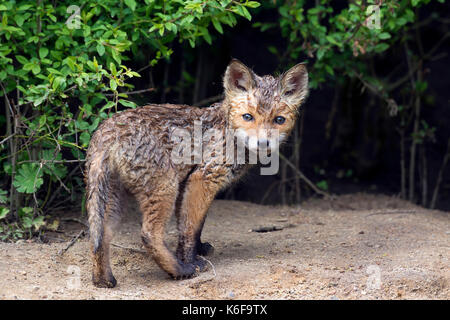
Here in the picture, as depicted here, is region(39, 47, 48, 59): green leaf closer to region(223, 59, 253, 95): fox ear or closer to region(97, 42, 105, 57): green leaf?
region(97, 42, 105, 57): green leaf

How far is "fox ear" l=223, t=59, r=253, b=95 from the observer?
5.86 m

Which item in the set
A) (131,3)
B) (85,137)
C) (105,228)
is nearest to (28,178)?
(85,137)

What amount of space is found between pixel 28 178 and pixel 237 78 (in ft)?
8.22

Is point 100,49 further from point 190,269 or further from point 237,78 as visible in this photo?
point 190,269

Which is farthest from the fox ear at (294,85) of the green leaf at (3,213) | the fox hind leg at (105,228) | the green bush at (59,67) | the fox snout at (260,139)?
the green leaf at (3,213)

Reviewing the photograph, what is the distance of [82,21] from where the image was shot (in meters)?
6.26

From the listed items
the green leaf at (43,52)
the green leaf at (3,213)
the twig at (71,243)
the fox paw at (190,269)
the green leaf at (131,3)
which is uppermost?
the green leaf at (131,3)

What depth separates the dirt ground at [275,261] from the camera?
5176 millimetres

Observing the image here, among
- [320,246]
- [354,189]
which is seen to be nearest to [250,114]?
[320,246]

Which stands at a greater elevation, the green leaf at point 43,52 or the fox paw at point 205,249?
the green leaf at point 43,52

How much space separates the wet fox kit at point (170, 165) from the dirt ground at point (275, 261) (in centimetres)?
31

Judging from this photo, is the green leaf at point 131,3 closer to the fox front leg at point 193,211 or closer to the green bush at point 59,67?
the green bush at point 59,67

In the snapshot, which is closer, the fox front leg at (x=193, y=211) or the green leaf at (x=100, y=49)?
the fox front leg at (x=193, y=211)

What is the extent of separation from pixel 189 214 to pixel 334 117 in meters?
5.84
